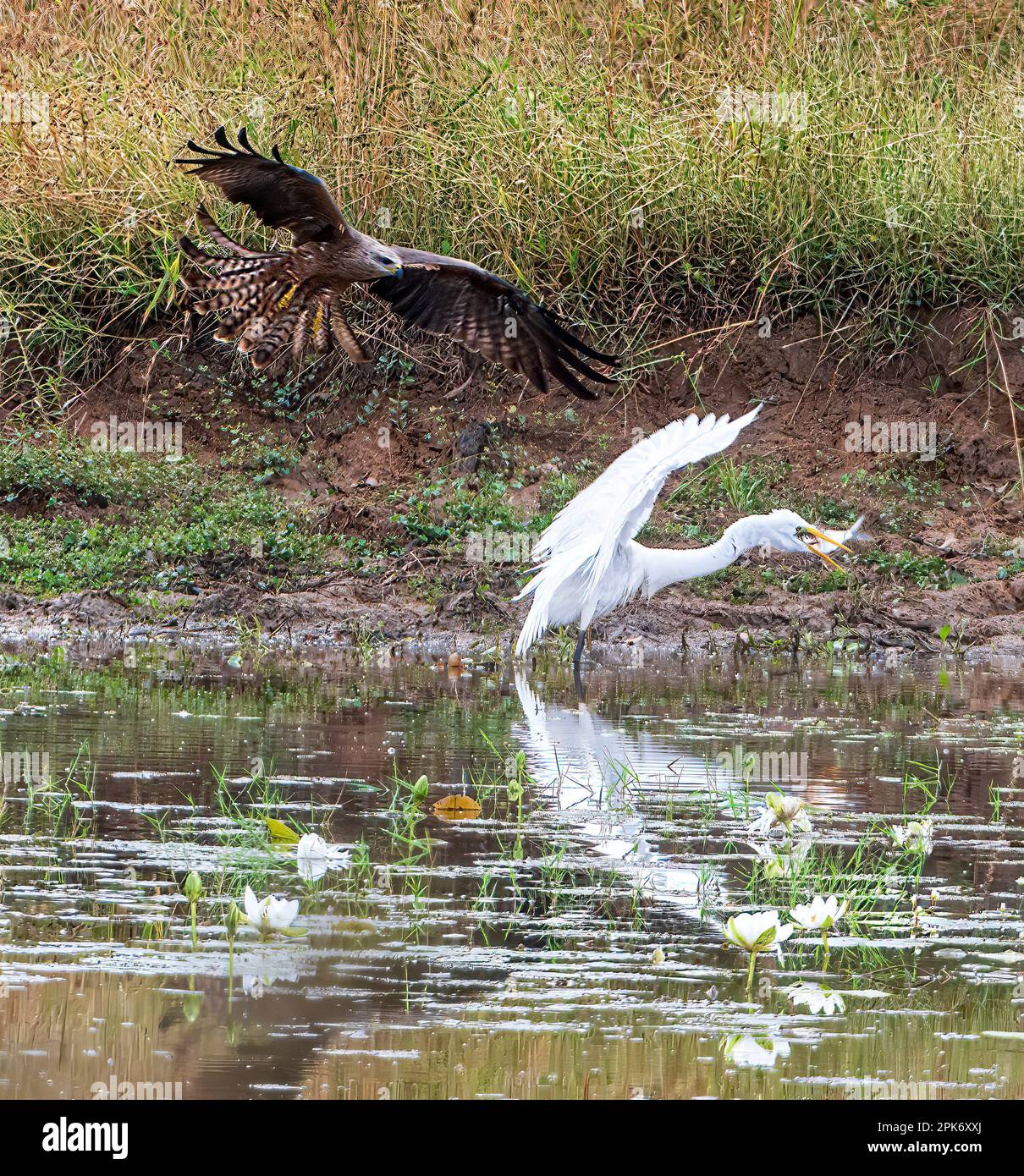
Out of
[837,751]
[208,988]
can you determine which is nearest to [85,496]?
[837,751]

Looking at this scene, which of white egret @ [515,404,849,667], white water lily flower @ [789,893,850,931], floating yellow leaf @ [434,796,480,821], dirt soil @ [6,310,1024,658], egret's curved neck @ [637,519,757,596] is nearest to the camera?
white water lily flower @ [789,893,850,931]

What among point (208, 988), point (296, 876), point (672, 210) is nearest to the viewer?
point (208, 988)

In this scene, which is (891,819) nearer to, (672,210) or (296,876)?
(296,876)

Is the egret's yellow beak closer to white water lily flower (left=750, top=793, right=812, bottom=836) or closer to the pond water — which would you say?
the pond water

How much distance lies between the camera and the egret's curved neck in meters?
9.33

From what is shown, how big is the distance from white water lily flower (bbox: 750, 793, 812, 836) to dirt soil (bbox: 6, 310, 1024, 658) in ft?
17.9

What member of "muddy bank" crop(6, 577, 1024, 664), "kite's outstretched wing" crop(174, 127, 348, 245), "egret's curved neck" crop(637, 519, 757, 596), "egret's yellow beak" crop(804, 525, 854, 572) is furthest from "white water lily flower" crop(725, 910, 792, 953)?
"egret's yellow beak" crop(804, 525, 854, 572)

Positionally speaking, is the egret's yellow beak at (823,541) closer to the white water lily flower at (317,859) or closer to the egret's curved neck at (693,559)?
the egret's curved neck at (693,559)

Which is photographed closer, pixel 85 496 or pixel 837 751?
pixel 837 751

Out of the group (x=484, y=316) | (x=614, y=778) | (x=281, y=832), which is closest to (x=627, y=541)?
(x=484, y=316)

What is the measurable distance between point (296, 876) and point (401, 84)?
10.0m

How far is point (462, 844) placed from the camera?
4.77 meters

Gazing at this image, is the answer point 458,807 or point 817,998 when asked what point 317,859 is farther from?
point 817,998

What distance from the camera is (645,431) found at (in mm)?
12367
